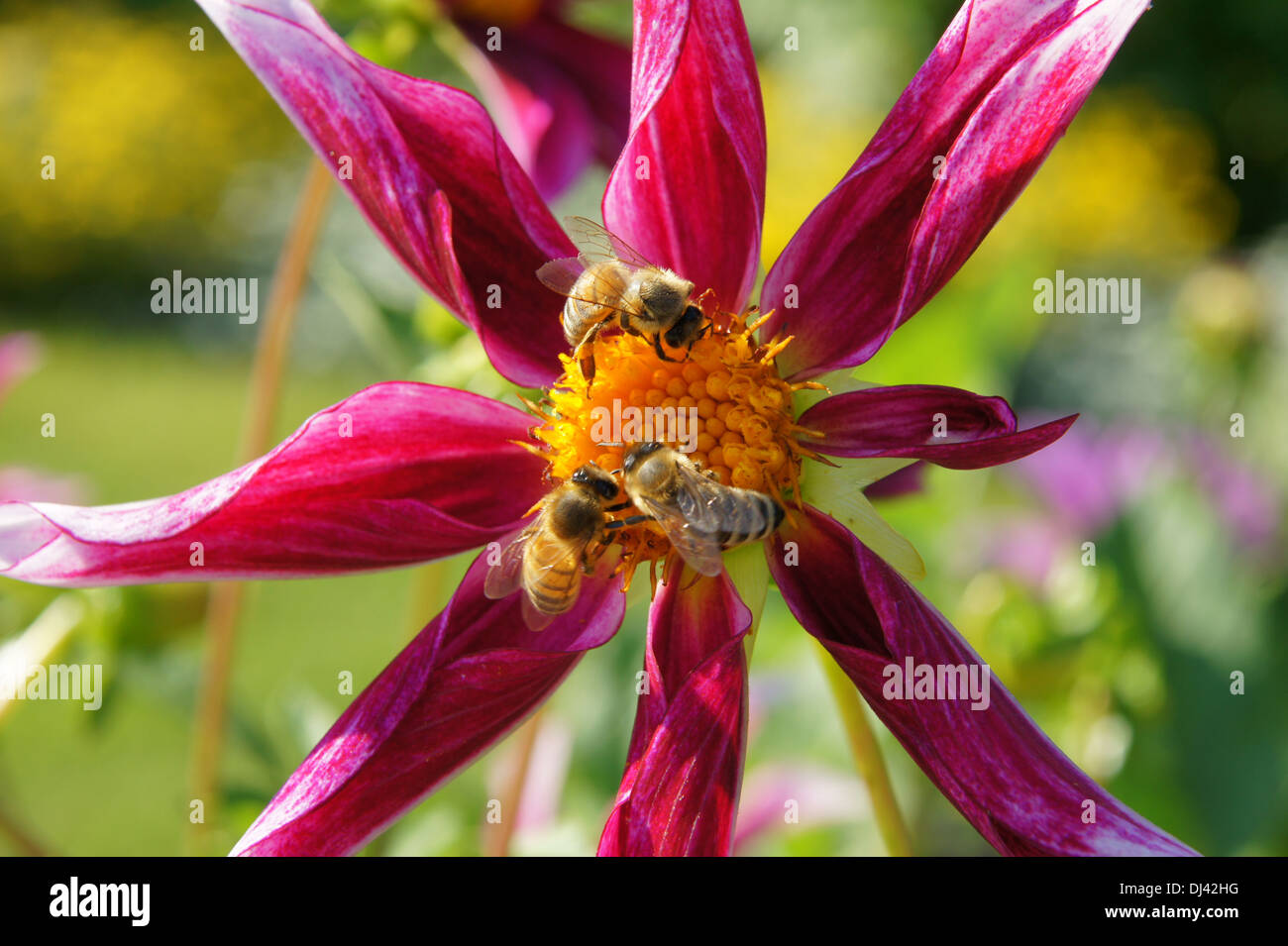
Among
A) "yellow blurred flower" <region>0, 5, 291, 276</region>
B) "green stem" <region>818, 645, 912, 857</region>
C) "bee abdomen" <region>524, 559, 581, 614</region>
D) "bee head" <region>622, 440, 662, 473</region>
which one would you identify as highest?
"yellow blurred flower" <region>0, 5, 291, 276</region>

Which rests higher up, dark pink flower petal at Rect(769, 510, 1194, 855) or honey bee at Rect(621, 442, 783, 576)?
honey bee at Rect(621, 442, 783, 576)

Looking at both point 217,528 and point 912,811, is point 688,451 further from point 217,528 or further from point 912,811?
point 912,811

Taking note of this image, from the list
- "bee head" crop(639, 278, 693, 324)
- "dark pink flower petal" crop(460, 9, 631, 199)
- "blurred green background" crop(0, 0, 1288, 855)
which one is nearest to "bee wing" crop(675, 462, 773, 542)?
"bee head" crop(639, 278, 693, 324)

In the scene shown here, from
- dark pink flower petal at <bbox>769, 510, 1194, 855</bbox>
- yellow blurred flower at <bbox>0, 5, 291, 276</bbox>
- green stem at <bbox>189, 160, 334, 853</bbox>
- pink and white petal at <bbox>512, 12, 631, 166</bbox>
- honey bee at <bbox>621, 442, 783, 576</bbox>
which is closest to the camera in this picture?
dark pink flower petal at <bbox>769, 510, 1194, 855</bbox>

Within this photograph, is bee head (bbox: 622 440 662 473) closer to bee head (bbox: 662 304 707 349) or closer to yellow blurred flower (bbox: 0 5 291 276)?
bee head (bbox: 662 304 707 349)

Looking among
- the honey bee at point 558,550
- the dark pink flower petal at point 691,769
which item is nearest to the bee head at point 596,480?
the honey bee at point 558,550

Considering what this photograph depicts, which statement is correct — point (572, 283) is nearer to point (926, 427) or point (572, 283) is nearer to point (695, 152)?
point (695, 152)

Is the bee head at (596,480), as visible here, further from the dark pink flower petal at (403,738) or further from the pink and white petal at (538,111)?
the pink and white petal at (538,111)
